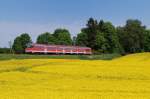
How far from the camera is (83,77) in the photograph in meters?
39.4

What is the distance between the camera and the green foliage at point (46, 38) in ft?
521

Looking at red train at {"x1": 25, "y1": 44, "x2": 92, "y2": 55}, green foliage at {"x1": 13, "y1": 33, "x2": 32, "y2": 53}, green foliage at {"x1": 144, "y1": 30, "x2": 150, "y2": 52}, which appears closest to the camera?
red train at {"x1": 25, "y1": 44, "x2": 92, "y2": 55}

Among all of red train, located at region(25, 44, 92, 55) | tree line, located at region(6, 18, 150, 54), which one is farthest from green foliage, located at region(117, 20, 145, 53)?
red train, located at region(25, 44, 92, 55)

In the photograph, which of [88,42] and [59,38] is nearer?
[88,42]

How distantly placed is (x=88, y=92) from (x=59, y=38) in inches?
5400

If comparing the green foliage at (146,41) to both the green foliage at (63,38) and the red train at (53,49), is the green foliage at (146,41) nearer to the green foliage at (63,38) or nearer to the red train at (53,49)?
the green foliage at (63,38)

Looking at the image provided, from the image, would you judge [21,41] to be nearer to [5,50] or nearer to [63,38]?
[63,38]

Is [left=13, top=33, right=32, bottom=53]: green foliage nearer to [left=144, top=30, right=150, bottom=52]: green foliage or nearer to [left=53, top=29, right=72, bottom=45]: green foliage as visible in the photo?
[left=53, top=29, right=72, bottom=45]: green foliage

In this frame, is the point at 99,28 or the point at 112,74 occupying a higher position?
the point at 99,28

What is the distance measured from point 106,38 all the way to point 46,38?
23675 mm

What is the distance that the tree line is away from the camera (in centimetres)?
14638

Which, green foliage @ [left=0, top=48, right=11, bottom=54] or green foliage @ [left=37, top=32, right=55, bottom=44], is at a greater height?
green foliage @ [left=37, top=32, right=55, bottom=44]

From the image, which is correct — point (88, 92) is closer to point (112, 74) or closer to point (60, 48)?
point (112, 74)

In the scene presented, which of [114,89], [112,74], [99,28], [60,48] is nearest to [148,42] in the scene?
[99,28]
